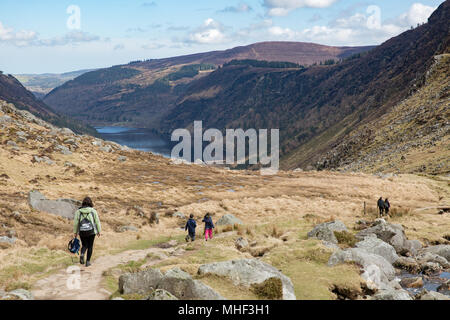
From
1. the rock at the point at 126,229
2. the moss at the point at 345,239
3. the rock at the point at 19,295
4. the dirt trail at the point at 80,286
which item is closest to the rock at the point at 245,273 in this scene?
the dirt trail at the point at 80,286

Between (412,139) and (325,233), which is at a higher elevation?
(412,139)

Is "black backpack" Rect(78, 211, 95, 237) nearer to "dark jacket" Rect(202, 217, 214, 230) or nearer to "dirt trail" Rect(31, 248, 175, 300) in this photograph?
"dirt trail" Rect(31, 248, 175, 300)

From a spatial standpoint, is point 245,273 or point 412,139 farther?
point 412,139

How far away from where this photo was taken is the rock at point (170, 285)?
11258mm

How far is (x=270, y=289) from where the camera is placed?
40.3 ft

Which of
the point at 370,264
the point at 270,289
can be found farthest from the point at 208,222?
the point at 270,289

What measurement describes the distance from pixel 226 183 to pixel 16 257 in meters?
40.3

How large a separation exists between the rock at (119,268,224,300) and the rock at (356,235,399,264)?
12.1 metres

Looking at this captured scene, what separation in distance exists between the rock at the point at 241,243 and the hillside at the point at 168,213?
417 mm

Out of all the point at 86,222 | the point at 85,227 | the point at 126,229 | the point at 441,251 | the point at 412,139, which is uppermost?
the point at 412,139

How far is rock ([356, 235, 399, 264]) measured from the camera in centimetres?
2056

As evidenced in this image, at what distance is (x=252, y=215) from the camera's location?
37594 millimetres

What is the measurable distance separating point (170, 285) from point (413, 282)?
468 inches

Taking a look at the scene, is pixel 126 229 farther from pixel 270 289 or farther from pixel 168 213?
pixel 270 289
